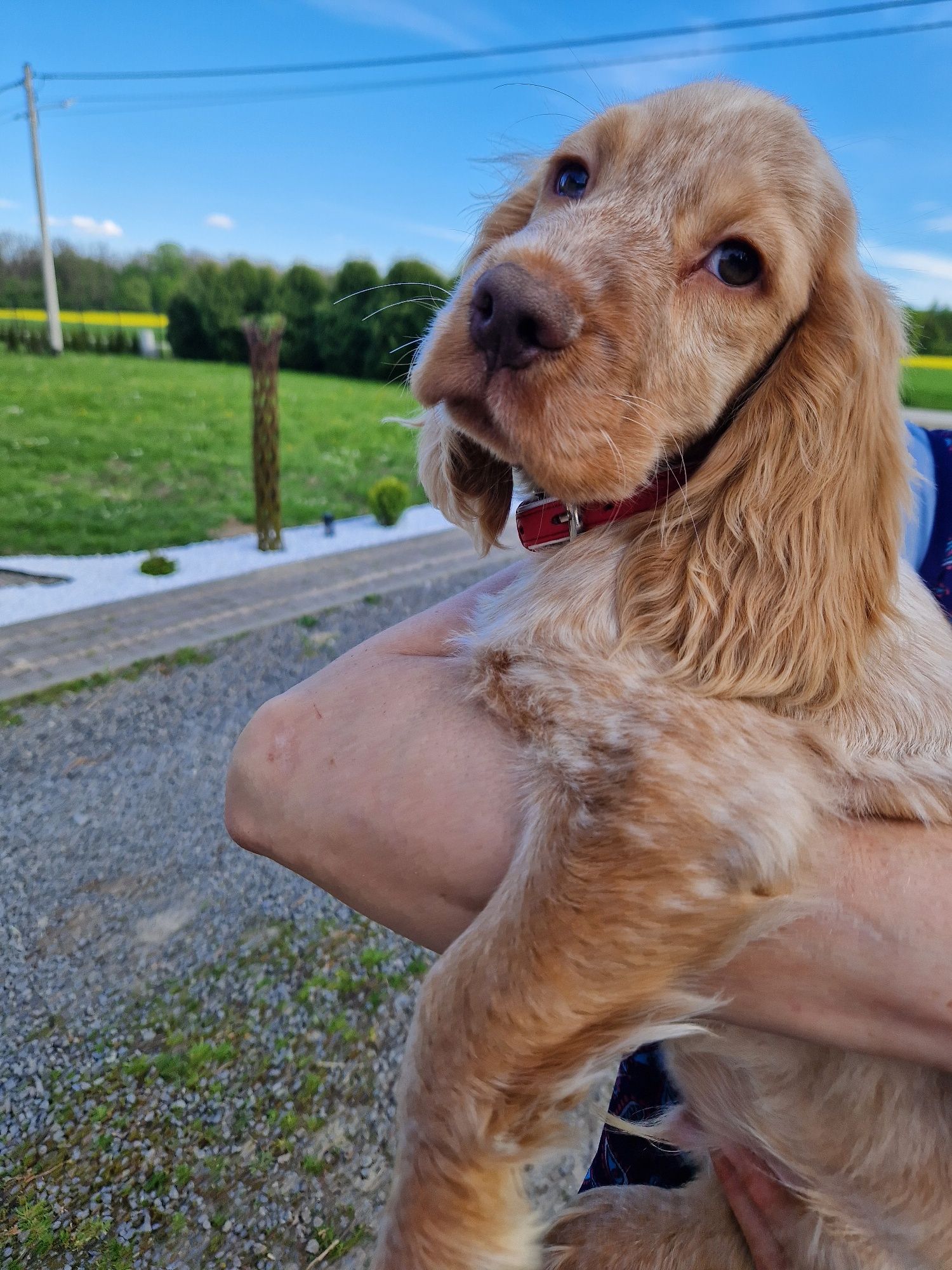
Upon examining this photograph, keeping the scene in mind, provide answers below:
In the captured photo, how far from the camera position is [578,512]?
179 centimetres

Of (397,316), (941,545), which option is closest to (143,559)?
(941,545)

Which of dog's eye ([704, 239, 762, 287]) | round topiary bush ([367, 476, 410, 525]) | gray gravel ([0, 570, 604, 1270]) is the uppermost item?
dog's eye ([704, 239, 762, 287])

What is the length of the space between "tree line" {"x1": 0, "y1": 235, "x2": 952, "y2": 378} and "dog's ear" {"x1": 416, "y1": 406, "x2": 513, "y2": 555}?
17.2 metres

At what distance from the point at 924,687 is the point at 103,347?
24.3 metres

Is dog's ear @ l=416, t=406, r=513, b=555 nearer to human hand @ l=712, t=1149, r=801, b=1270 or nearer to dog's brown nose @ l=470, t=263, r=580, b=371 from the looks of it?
dog's brown nose @ l=470, t=263, r=580, b=371

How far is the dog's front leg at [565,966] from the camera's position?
1.33 m

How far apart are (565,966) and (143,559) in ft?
27.7

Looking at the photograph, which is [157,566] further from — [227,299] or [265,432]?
[227,299]

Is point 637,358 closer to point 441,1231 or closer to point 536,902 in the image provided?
point 536,902

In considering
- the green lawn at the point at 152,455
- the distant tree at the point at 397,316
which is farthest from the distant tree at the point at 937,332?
the distant tree at the point at 397,316

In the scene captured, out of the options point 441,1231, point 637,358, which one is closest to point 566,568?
point 637,358

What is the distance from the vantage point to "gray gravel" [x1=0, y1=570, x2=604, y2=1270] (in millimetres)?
2582

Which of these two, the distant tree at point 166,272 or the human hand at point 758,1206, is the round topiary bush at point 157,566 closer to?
the human hand at point 758,1206

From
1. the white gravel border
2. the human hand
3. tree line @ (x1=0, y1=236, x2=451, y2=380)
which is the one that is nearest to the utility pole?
tree line @ (x1=0, y1=236, x2=451, y2=380)
